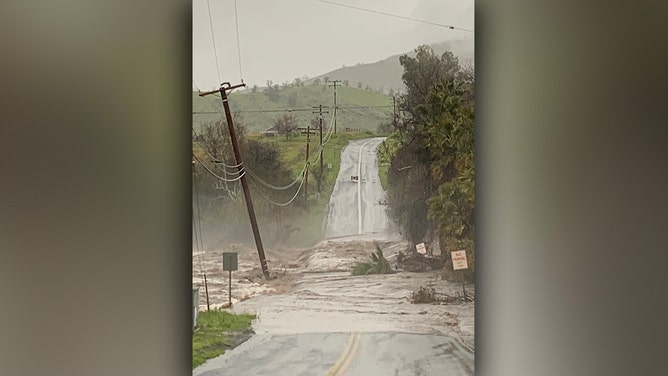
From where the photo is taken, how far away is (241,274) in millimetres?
1286

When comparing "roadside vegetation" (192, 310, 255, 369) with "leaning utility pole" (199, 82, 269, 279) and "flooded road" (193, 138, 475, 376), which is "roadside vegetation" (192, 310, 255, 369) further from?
"leaning utility pole" (199, 82, 269, 279)

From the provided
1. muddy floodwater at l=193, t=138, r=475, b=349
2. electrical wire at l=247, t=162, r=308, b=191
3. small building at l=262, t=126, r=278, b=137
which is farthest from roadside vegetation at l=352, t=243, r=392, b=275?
small building at l=262, t=126, r=278, b=137

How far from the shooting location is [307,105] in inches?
51.5

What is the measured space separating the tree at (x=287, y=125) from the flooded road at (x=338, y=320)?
0.28 meters

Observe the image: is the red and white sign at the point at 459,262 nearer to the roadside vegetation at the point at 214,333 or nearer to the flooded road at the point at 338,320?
the flooded road at the point at 338,320

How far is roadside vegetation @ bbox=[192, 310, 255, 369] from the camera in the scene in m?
1.27

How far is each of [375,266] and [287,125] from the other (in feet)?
1.27

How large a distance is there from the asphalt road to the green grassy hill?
0.49 metres

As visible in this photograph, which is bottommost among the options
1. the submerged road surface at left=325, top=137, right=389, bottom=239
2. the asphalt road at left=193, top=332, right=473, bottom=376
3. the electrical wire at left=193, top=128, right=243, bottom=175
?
the asphalt road at left=193, top=332, right=473, bottom=376
